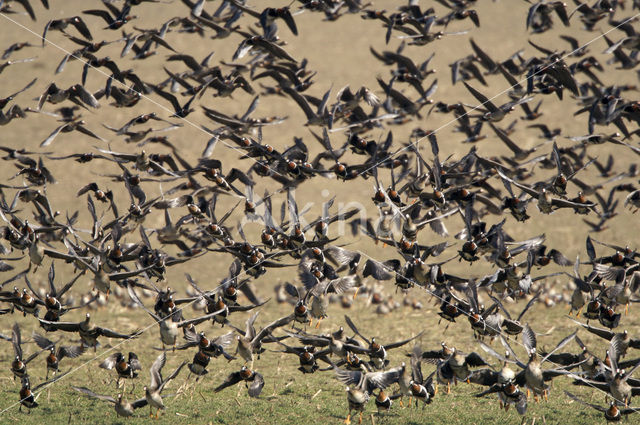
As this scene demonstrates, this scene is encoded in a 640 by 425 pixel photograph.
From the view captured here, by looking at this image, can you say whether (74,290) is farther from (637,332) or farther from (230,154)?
(637,332)

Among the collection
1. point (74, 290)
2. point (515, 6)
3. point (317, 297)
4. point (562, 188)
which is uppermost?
point (515, 6)

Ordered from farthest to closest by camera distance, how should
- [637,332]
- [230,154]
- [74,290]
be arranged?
1. [230,154]
2. [74,290]
3. [637,332]

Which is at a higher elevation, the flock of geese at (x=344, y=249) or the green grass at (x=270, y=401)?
the flock of geese at (x=344, y=249)

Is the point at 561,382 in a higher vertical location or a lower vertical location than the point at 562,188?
lower

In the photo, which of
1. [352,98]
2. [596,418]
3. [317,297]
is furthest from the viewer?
[352,98]

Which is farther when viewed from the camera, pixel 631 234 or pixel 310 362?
pixel 631 234

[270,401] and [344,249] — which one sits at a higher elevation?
[344,249]

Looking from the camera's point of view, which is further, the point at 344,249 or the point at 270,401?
the point at 270,401

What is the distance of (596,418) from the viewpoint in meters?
12.8

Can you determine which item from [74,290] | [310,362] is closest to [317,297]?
[310,362]

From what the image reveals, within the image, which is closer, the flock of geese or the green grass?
the flock of geese

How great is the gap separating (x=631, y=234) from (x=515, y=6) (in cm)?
3254

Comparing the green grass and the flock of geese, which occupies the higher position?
the flock of geese

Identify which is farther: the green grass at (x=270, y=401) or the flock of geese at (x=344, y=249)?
the green grass at (x=270, y=401)
